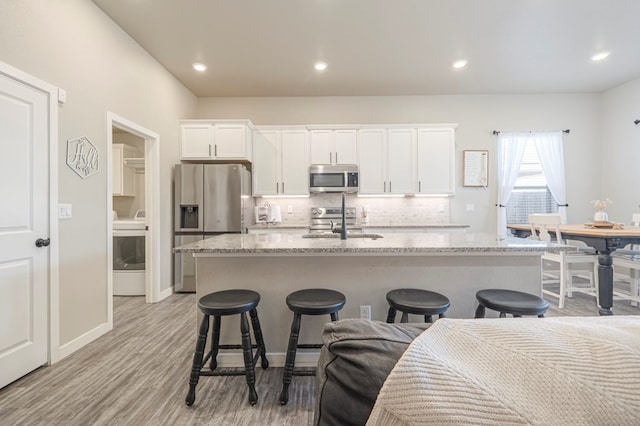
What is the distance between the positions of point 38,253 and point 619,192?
7.00m

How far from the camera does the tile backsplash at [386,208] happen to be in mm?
4441

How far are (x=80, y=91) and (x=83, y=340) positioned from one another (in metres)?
2.12

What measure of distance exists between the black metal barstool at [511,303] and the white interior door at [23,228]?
3044 millimetres

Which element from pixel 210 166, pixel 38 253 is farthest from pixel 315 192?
pixel 38 253

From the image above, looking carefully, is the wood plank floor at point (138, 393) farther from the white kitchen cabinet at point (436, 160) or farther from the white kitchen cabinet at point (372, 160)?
the white kitchen cabinet at point (436, 160)

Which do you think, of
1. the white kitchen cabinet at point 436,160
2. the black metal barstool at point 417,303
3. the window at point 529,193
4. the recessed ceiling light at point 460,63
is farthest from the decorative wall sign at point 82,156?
the window at point 529,193

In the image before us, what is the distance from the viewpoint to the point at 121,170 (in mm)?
4176

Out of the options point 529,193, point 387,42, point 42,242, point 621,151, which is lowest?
point 42,242

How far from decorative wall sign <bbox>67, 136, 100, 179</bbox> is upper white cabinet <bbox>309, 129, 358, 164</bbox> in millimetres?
2696

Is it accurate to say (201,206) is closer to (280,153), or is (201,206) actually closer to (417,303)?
(280,153)

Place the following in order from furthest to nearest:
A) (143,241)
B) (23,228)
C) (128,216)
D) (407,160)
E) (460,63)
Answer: (128,216) → (407,160) → (143,241) → (460,63) → (23,228)

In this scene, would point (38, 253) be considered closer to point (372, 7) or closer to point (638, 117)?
point (372, 7)

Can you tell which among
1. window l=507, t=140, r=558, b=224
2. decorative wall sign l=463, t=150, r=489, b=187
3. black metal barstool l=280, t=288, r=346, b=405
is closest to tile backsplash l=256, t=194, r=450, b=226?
decorative wall sign l=463, t=150, r=489, b=187

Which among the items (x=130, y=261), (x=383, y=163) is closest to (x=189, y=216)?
(x=130, y=261)
